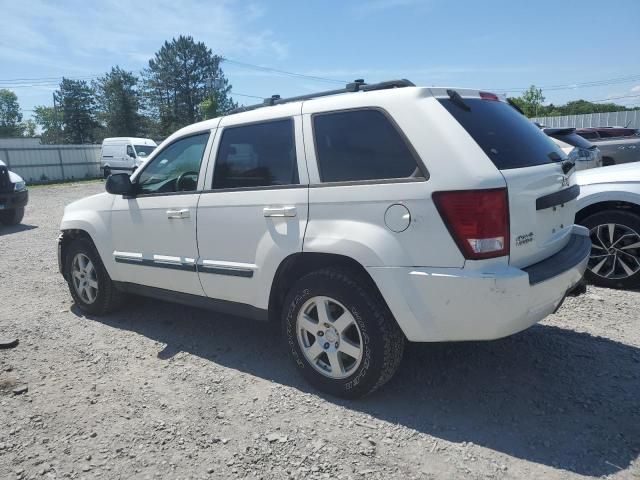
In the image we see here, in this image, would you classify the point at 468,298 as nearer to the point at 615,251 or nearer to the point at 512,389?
the point at 512,389

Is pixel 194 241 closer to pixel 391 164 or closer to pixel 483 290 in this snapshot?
pixel 391 164

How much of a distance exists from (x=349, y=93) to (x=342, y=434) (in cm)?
214

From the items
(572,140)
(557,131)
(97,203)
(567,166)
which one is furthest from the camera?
(572,140)

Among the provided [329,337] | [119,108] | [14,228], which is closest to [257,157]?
[329,337]

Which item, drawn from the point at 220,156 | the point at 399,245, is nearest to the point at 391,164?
the point at 399,245

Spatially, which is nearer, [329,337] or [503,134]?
[503,134]

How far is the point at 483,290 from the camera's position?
2461mm

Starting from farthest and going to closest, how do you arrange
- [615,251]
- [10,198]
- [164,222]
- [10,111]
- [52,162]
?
1. [10,111]
2. [52,162]
3. [10,198]
4. [615,251]
5. [164,222]

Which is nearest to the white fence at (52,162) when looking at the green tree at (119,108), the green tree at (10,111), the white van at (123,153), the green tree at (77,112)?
the white van at (123,153)

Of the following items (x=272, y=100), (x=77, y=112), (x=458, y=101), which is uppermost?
(x=77, y=112)

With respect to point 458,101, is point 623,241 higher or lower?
lower

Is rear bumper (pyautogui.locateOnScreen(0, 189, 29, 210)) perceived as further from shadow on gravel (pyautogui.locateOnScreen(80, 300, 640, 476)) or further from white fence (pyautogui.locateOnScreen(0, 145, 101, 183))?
white fence (pyautogui.locateOnScreen(0, 145, 101, 183))

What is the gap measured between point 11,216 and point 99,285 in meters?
8.39

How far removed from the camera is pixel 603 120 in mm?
34344
